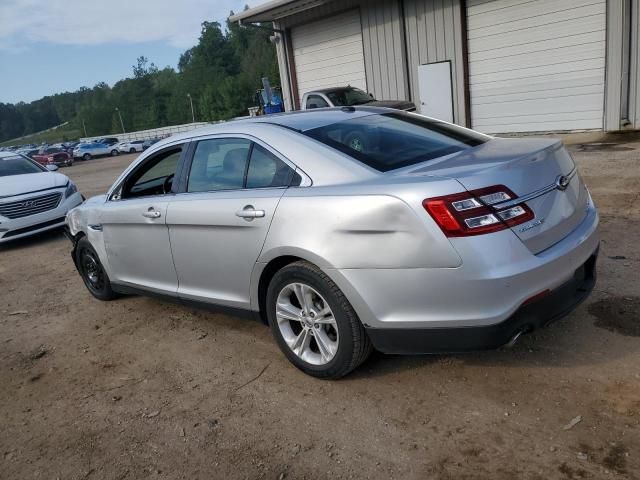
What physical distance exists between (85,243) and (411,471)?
4.06m

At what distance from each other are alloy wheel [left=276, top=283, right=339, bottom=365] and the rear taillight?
0.86 metres

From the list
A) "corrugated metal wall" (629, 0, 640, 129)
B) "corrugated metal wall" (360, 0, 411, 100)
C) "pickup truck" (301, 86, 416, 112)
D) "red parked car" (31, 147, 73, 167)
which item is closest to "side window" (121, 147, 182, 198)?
"pickup truck" (301, 86, 416, 112)

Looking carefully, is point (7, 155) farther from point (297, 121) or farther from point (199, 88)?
point (199, 88)

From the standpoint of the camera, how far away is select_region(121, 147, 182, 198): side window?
447 cm

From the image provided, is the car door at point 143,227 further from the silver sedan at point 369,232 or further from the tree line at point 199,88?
the tree line at point 199,88

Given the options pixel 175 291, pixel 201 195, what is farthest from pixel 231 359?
pixel 201 195

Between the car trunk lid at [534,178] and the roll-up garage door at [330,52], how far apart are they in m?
15.4

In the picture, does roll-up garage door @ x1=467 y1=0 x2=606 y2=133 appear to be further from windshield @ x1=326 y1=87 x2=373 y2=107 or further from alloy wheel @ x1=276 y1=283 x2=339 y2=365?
alloy wheel @ x1=276 y1=283 x2=339 y2=365

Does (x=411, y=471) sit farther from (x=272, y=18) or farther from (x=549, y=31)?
(x=272, y=18)

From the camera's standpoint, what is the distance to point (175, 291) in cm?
429

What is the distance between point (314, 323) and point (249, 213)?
78 cm

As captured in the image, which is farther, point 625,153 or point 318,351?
point 625,153

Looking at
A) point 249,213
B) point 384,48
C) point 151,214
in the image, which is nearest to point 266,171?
point 249,213

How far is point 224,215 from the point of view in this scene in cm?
366
